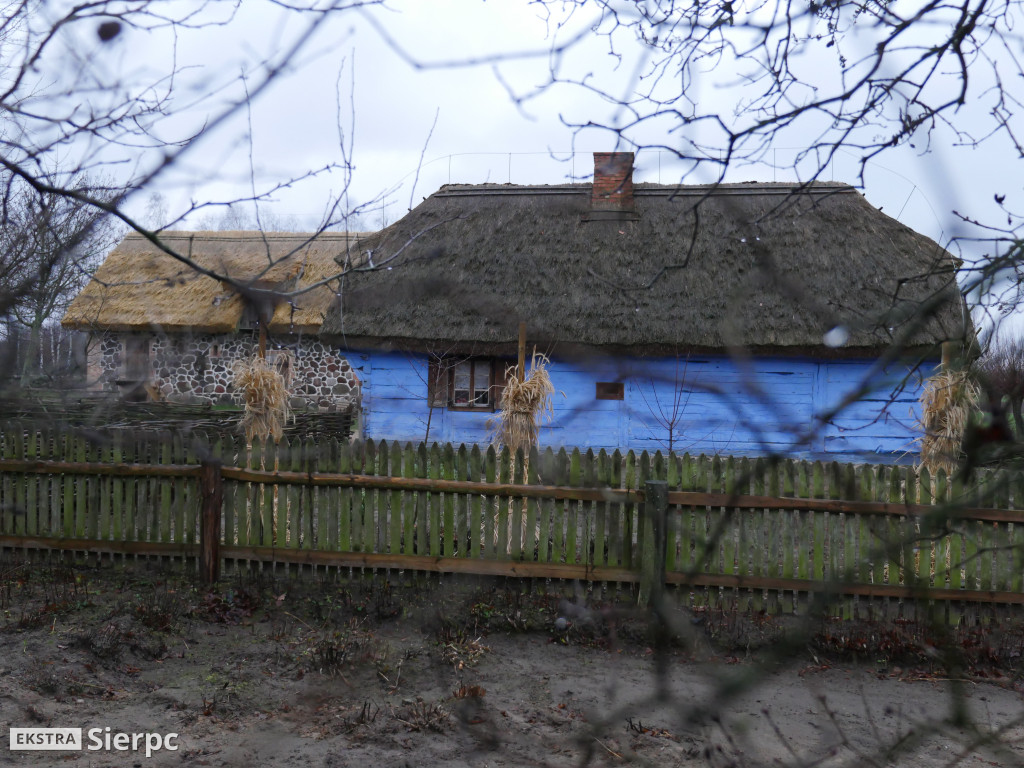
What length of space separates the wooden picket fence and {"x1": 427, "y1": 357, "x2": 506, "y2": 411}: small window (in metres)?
5.05

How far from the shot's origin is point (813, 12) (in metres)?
2.41

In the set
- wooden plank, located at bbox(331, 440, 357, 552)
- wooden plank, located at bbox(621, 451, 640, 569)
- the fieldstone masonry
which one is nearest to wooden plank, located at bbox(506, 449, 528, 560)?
wooden plank, located at bbox(621, 451, 640, 569)

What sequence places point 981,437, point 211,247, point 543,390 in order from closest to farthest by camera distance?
point 981,437, point 543,390, point 211,247

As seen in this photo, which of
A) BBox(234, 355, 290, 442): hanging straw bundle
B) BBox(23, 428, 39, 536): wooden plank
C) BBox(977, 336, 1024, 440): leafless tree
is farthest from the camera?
BBox(234, 355, 290, 442): hanging straw bundle

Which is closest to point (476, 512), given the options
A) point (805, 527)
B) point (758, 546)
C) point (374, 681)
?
point (374, 681)

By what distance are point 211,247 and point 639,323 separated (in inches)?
349

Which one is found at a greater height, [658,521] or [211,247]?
[211,247]

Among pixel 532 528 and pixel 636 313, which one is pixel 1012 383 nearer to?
pixel 532 528

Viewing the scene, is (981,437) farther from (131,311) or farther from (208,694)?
(131,311)

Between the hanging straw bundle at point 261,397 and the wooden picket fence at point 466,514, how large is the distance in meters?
0.58

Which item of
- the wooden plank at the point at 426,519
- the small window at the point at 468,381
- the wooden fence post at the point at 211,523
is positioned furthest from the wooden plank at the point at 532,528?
the small window at the point at 468,381

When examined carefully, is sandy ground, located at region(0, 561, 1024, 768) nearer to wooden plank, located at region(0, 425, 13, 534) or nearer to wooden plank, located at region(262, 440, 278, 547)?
wooden plank, located at region(262, 440, 278, 547)

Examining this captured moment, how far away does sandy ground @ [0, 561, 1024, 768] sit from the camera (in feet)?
12.7

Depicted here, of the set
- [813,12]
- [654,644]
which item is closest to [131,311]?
[813,12]
